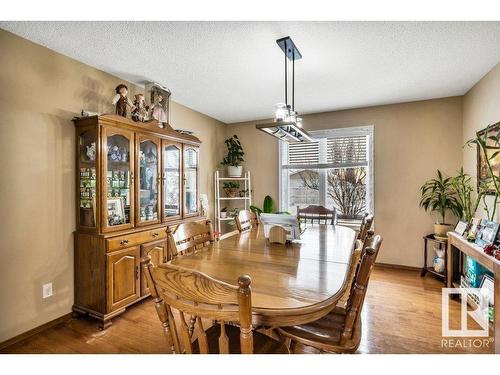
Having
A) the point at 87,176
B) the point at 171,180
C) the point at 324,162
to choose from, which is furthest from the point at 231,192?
the point at 87,176

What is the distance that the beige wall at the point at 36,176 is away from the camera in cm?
199

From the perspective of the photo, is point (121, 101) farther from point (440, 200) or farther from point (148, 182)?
point (440, 200)

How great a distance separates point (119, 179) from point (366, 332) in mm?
2608

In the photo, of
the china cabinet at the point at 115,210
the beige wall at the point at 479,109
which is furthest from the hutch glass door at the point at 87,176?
the beige wall at the point at 479,109

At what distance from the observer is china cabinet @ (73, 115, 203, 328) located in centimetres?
228

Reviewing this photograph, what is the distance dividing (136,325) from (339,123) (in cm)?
372

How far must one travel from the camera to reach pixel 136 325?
228 centimetres

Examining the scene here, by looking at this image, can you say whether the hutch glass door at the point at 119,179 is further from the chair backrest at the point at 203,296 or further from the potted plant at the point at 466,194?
the potted plant at the point at 466,194

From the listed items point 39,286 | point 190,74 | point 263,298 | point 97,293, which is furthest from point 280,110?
point 39,286

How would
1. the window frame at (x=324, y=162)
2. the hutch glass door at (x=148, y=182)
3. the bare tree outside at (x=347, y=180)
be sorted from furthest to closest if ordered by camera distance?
the bare tree outside at (x=347, y=180)
the window frame at (x=324, y=162)
the hutch glass door at (x=148, y=182)

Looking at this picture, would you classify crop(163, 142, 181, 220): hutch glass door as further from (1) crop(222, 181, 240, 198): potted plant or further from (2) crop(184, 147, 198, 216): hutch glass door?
(1) crop(222, 181, 240, 198): potted plant

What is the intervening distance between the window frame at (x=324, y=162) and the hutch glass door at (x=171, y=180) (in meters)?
1.89

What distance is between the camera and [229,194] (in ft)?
14.8
